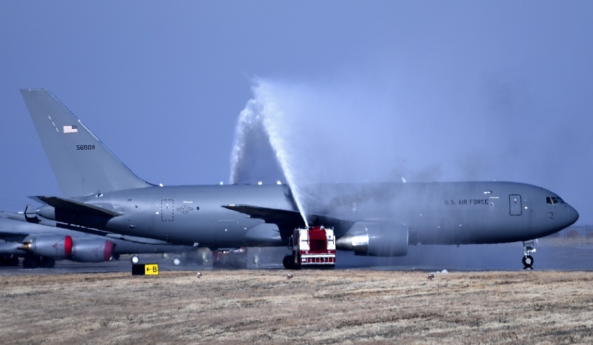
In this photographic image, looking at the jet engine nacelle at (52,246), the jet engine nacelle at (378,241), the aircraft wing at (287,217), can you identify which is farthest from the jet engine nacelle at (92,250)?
the jet engine nacelle at (378,241)

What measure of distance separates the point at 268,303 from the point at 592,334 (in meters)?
10.9

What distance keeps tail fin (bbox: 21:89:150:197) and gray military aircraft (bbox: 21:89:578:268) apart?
58mm

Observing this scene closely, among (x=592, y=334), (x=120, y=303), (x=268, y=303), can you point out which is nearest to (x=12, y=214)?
(x=120, y=303)

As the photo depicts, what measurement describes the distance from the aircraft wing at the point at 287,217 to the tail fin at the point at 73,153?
797 cm

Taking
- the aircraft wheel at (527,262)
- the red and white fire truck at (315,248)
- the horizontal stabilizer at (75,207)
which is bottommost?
the aircraft wheel at (527,262)

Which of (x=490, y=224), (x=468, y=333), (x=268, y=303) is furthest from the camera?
(x=490, y=224)

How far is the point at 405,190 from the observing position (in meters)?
46.9

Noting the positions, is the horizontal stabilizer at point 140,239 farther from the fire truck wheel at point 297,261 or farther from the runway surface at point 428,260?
the fire truck wheel at point 297,261

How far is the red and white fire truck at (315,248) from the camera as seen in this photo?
4028cm

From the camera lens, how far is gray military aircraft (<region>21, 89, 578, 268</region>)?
46031 millimetres

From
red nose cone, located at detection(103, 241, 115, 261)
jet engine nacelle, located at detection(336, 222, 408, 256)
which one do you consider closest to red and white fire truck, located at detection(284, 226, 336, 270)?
jet engine nacelle, located at detection(336, 222, 408, 256)

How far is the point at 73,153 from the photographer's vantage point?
50125mm

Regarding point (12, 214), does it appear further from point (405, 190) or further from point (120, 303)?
point (120, 303)

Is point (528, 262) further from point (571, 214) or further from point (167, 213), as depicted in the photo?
point (167, 213)
